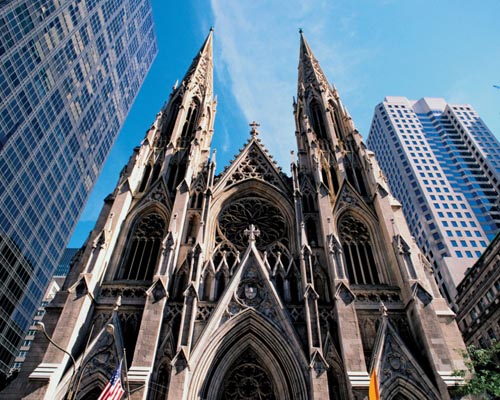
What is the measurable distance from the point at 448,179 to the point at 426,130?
14.0m

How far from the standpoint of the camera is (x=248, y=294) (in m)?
18.7

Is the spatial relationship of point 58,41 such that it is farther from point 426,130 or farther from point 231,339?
point 426,130

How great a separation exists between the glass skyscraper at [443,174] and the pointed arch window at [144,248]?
3409 cm

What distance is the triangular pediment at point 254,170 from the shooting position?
2559 centimetres

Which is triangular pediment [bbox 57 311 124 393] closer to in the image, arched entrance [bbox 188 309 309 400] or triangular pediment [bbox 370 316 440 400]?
arched entrance [bbox 188 309 309 400]

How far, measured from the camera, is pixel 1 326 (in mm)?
33656

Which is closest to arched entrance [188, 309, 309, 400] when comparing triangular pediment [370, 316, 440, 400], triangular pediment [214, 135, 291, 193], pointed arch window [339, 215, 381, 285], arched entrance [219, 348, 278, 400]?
arched entrance [219, 348, 278, 400]

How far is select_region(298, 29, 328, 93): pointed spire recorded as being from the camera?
→ 35719mm

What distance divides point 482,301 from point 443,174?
99.8 ft

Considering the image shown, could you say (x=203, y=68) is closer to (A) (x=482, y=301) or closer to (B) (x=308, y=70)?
(B) (x=308, y=70)

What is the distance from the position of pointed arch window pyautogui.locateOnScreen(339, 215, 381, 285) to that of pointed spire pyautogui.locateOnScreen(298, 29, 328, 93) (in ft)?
55.0

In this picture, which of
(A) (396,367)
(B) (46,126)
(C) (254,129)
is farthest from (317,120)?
(B) (46,126)

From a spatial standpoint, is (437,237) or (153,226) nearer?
(153,226)

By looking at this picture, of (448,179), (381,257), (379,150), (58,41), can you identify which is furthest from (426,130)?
(58,41)
